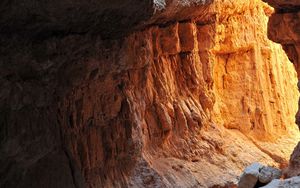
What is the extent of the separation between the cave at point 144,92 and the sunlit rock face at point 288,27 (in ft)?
0.07

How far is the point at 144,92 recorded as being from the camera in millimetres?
12727

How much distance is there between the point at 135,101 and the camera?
39.2ft

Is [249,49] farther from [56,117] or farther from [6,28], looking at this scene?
[6,28]

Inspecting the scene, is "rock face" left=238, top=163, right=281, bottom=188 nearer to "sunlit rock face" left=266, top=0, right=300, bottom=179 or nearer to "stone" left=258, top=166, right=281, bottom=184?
"stone" left=258, top=166, right=281, bottom=184

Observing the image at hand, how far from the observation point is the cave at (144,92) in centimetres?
868

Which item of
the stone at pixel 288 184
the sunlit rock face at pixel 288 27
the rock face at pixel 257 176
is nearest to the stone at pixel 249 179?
the rock face at pixel 257 176

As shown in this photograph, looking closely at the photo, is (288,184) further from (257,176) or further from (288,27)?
(288,27)

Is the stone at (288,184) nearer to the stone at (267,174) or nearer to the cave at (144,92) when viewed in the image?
the cave at (144,92)

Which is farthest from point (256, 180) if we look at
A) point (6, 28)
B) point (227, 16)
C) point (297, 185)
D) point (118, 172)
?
point (227, 16)

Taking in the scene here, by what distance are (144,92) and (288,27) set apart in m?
4.43

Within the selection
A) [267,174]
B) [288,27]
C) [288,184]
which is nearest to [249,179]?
[267,174]

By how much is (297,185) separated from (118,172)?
18.6 feet

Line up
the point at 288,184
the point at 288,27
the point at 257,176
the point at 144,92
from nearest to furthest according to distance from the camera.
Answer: the point at 288,184, the point at 257,176, the point at 288,27, the point at 144,92

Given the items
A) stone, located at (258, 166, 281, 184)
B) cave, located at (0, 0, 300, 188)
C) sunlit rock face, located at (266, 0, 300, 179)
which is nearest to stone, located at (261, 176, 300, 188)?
cave, located at (0, 0, 300, 188)
